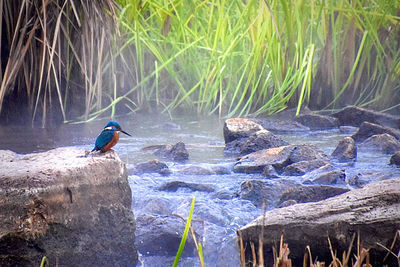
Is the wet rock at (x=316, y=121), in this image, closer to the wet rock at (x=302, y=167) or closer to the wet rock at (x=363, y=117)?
the wet rock at (x=363, y=117)

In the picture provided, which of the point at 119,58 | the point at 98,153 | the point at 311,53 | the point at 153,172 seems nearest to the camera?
the point at 98,153

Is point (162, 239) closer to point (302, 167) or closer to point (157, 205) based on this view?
point (157, 205)

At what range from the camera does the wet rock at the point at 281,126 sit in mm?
3967

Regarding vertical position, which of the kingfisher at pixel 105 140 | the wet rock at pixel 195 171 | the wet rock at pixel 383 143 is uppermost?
the kingfisher at pixel 105 140

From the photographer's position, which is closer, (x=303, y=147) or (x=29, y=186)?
(x=29, y=186)

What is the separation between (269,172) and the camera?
270 centimetres

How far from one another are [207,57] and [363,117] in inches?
54.6

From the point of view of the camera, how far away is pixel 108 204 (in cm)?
170

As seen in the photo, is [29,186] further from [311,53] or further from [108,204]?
[311,53]

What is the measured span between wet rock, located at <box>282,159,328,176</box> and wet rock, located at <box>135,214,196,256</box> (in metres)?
0.91

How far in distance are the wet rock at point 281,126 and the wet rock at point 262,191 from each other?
5.10 feet

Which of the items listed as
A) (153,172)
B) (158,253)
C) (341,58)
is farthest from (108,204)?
(341,58)

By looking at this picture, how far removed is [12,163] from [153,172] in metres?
1.08

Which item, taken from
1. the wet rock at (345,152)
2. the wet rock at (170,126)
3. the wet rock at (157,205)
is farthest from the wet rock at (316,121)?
the wet rock at (157,205)
